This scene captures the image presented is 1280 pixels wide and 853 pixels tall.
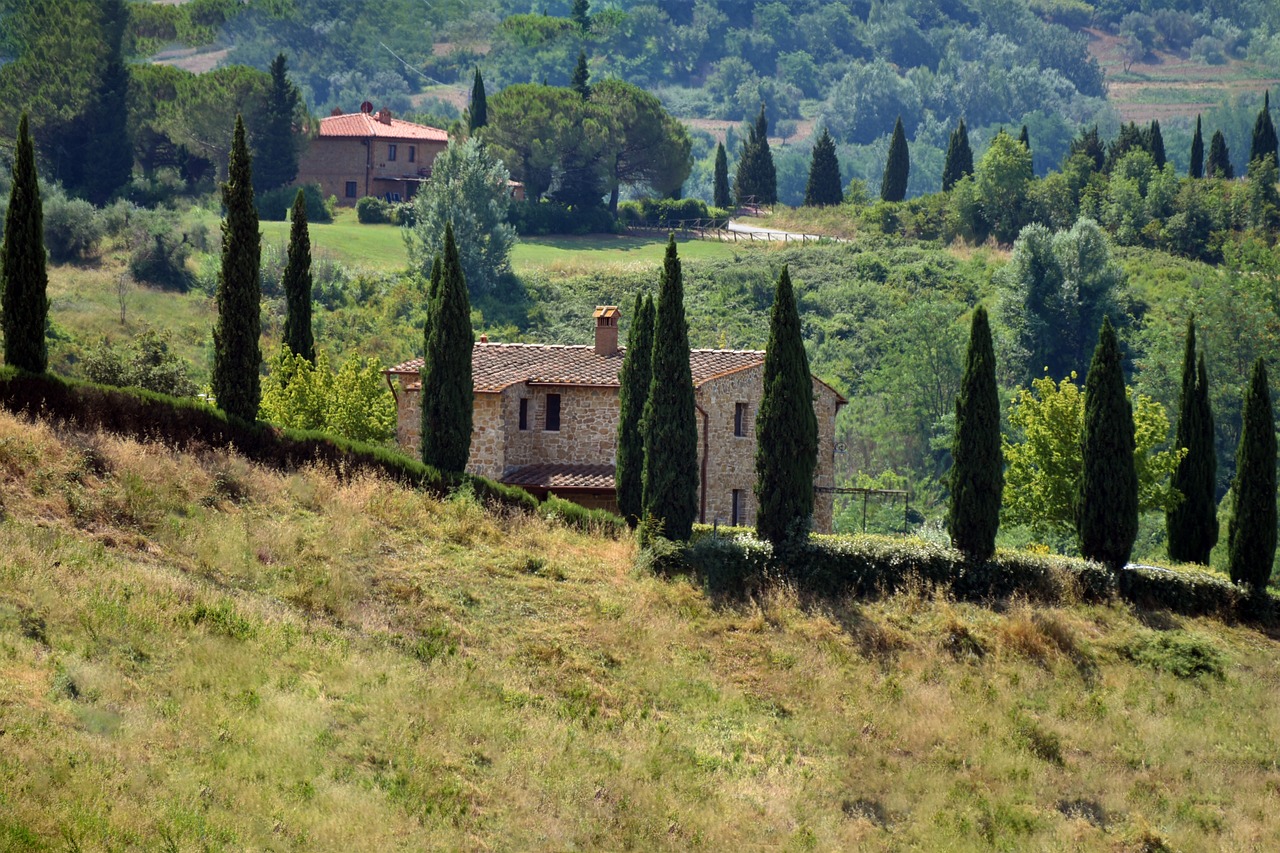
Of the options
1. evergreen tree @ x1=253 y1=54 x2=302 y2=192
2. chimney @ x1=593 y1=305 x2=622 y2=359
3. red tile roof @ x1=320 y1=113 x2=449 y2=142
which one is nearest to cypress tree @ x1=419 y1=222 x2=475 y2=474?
chimney @ x1=593 y1=305 x2=622 y2=359

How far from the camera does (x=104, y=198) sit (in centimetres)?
8550

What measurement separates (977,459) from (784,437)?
147 inches

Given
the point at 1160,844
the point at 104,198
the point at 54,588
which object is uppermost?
the point at 104,198

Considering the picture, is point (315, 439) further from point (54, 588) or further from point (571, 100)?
point (571, 100)

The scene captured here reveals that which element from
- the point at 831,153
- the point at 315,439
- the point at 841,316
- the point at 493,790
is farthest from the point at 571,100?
the point at 493,790

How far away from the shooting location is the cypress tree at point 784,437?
34.0 meters

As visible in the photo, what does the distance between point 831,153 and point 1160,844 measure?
80400 mm

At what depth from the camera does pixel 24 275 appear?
109 ft

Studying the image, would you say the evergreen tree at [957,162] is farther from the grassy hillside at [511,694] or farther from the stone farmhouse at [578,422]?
the grassy hillside at [511,694]

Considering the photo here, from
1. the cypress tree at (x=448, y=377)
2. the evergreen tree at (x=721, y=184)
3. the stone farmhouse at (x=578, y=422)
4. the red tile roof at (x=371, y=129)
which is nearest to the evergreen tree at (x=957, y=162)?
the evergreen tree at (x=721, y=184)

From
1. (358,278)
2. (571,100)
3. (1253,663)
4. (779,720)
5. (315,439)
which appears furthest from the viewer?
(571,100)

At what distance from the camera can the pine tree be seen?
37812 mm

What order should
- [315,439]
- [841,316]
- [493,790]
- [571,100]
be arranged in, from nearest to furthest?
[493,790] < [315,439] < [841,316] < [571,100]

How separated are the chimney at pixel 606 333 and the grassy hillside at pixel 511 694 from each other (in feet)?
36.6
